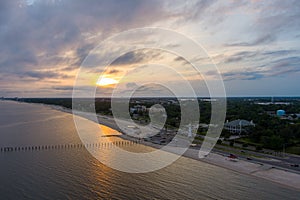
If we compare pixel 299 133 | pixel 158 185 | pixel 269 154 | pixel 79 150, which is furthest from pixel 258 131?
pixel 79 150

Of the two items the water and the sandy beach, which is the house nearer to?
the sandy beach

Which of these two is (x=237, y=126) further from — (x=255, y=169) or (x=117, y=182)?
(x=117, y=182)

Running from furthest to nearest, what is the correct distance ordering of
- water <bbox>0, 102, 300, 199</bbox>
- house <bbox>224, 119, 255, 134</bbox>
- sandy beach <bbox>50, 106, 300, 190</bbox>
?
house <bbox>224, 119, 255, 134</bbox> < sandy beach <bbox>50, 106, 300, 190</bbox> < water <bbox>0, 102, 300, 199</bbox>

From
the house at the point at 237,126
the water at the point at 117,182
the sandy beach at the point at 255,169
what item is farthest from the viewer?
the house at the point at 237,126

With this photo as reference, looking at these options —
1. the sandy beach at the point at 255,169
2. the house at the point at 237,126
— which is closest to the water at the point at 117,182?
the sandy beach at the point at 255,169

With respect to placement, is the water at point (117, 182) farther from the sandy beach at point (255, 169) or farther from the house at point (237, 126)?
the house at point (237, 126)

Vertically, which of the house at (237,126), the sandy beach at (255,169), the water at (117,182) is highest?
the house at (237,126)

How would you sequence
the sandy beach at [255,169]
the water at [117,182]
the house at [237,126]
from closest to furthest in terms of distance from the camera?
the water at [117,182]
the sandy beach at [255,169]
the house at [237,126]

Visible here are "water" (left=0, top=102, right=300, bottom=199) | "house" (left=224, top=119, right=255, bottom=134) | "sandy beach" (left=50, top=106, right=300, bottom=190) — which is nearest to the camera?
"water" (left=0, top=102, right=300, bottom=199)

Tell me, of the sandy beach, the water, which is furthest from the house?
the water

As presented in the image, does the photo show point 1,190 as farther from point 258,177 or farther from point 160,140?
point 160,140

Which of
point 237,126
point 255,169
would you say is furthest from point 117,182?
point 237,126
